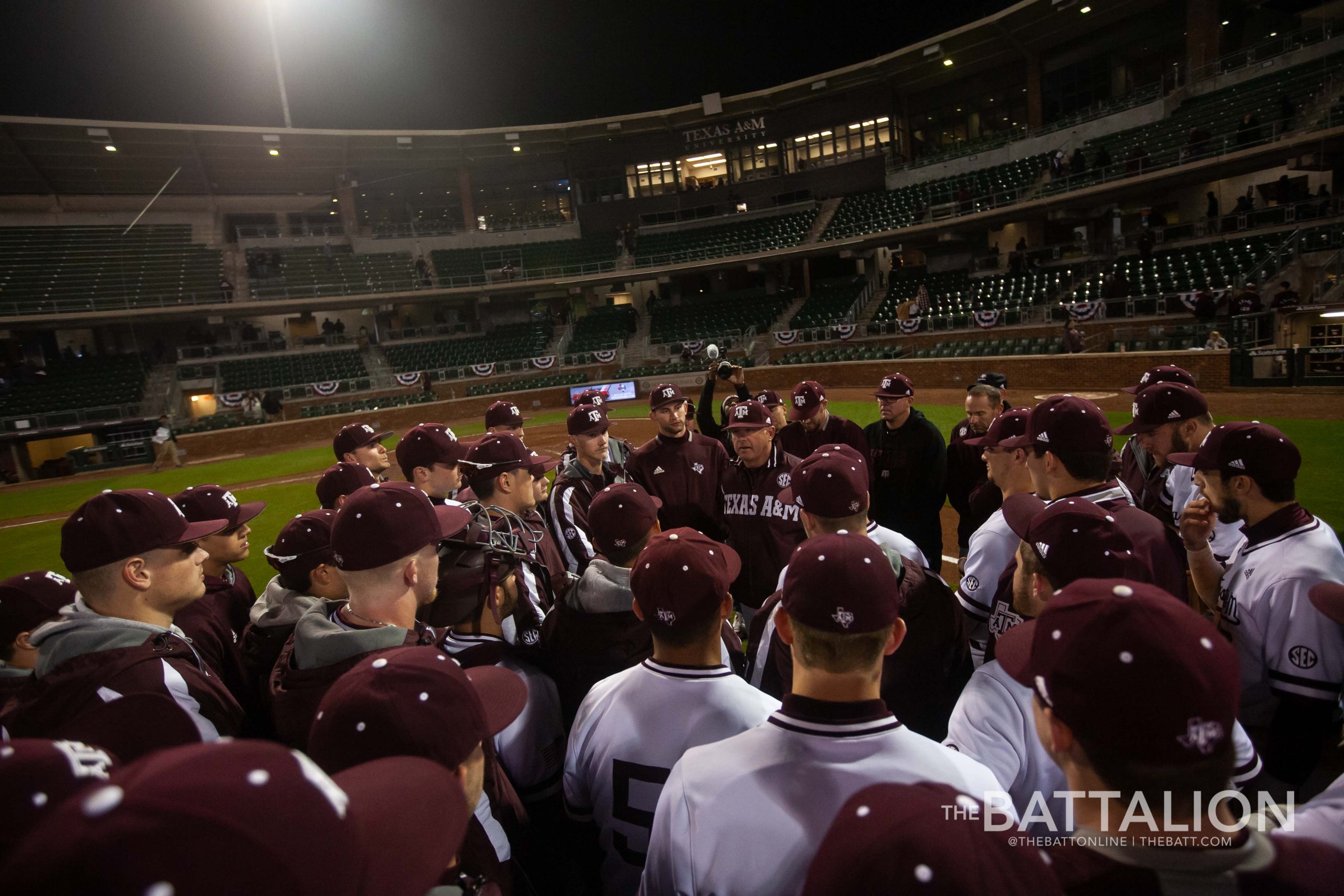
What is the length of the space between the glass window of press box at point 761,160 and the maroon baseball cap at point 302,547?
43.4 meters

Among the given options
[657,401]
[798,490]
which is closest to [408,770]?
[798,490]

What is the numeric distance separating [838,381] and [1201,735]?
26.9 meters

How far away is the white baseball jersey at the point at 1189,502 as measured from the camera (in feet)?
14.0

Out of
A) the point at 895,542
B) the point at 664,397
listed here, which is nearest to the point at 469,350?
the point at 664,397

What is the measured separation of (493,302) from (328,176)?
1327 centimetres

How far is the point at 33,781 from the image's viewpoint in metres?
1.14

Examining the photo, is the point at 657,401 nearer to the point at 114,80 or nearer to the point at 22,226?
the point at 22,226

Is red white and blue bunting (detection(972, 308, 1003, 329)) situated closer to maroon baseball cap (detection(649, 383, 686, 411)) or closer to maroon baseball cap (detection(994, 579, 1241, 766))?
maroon baseball cap (detection(649, 383, 686, 411))

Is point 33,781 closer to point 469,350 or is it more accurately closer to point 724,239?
point 469,350

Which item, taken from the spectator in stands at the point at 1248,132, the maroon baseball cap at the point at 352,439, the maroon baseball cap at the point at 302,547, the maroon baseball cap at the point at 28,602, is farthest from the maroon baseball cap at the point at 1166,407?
the spectator in stands at the point at 1248,132

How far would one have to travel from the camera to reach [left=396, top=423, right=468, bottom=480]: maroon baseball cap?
5277 millimetres

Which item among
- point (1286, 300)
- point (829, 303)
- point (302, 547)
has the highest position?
point (829, 303)

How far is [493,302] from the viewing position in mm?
43594

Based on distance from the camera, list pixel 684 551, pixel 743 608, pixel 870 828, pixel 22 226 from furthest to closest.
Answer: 1. pixel 22 226
2. pixel 743 608
3. pixel 684 551
4. pixel 870 828
